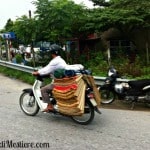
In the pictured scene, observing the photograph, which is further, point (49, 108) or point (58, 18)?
point (58, 18)

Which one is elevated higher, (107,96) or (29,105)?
(29,105)

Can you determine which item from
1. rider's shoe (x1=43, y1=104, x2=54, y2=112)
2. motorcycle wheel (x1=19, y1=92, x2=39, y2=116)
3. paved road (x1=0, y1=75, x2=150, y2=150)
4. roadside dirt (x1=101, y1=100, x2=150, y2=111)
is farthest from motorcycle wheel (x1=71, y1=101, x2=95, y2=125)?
roadside dirt (x1=101, y1=100, x2=150, y2=111)

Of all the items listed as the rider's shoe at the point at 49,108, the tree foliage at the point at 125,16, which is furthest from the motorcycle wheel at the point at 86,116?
the tree foliage at the point at 125,16

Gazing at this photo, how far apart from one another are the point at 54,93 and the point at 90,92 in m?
0.82

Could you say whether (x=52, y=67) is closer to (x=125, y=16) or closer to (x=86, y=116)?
(x=86, y=116)

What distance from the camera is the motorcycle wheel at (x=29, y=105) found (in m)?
8.84

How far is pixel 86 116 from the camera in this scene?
26.2 feet

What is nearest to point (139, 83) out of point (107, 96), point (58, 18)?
point (107, 96)

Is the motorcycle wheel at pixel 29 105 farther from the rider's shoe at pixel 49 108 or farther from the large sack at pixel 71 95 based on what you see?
the large sack at pixel 71 95

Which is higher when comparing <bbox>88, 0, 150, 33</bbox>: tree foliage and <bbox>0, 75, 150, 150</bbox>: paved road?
<bbox>88, 0, 150, 33</bbox>: tree foliage

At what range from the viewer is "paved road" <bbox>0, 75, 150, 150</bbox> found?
6465 mm

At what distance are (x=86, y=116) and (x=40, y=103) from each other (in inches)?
46.6

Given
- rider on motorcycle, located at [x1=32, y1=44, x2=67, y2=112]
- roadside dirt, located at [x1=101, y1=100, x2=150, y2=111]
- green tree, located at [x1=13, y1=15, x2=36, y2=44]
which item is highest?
green tree, located at [x1=13, y1=15, x2=36, y2=44]

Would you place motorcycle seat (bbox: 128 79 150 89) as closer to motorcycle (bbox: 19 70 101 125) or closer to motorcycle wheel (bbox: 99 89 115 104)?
motorcycle wheel (bbox: 99 89 115 104)
